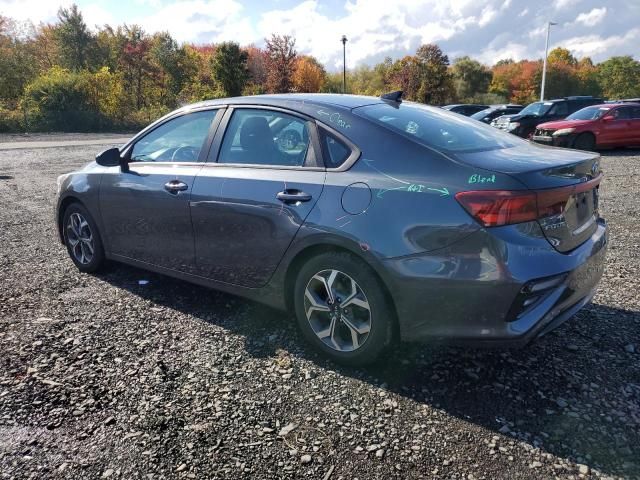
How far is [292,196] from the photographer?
3080 mm

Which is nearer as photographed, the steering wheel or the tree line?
the steering wheel

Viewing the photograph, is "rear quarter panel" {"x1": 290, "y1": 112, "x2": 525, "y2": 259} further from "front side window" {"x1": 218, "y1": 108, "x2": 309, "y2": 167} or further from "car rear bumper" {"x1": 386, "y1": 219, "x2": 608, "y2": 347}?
"front side window" {"x1": 218, "y1": 108, "x2": 309, "y2": 167}

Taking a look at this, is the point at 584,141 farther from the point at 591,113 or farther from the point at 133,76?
the point at 133,76

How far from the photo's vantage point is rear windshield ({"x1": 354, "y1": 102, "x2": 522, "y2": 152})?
293 centimetres

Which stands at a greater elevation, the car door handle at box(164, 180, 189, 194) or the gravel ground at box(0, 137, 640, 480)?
the car door handle at box(164, 180, 189, 194)

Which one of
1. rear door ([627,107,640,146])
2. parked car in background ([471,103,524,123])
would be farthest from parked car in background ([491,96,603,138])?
parked car in background ([471,103,524,123])

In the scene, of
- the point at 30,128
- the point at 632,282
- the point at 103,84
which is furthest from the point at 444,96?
the point at 632,282

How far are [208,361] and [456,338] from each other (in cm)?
157

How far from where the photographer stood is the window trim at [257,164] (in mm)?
3116

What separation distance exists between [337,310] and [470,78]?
229 feet

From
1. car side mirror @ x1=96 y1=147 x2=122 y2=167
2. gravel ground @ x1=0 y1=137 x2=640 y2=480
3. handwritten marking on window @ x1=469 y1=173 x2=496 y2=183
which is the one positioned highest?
car side mirror @ x1=96 y1=147 x2=122 y2=167

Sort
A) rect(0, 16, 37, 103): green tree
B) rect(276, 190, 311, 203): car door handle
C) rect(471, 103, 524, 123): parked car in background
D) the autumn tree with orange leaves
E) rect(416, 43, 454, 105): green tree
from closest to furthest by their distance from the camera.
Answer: rect(276, 190, 311, 203): car door handle, rect(471, 103, 524, 123): parked car in background, rect(0, 16, 37, 103): green tree, rect(416, 43, 454, 105): green tree, the autumn tree with orange leaves

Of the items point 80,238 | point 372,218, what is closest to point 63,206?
point 80,238

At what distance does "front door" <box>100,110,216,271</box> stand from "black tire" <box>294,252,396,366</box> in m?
1.09
